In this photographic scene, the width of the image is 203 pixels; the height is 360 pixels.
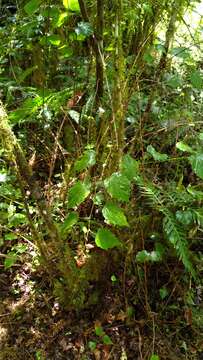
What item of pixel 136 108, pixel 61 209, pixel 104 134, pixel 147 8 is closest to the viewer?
pixel 147 8

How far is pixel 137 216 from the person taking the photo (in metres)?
2.31

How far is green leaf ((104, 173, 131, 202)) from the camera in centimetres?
164

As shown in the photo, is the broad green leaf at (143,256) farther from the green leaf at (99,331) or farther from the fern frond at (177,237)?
the green leaf at (99,331)

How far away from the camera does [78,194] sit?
1.73 m

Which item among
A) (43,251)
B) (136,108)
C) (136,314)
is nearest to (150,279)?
(136,314)

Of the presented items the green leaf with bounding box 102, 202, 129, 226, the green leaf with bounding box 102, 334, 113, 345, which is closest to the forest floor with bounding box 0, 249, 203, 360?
the green leaf with bounding box 102, 334, 113, 345

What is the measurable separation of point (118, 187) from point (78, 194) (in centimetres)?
18

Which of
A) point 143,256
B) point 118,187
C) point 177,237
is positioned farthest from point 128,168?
point 143,256

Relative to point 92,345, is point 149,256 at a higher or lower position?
higher

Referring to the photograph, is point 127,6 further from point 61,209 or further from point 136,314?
point 136,314

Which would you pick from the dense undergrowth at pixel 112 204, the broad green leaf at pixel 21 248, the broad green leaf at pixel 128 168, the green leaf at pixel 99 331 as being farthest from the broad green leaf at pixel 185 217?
the broad green leaf at pixel 21 248

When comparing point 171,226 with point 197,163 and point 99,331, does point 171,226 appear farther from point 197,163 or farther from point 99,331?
point 99,331

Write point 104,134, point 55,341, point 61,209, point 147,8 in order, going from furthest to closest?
point 61,209
point 55,341
point 104,134
point 147,8

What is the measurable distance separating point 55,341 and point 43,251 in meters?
0.52
